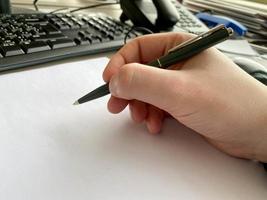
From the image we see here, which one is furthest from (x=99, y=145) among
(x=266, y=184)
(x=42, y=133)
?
(x=266, y=184)

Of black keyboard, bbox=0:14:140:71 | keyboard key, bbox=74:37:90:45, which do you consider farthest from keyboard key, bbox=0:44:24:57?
keyboard key, bbox=74:37:90:45

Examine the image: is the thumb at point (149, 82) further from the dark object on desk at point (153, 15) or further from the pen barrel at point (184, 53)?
the dark object on desk at point (153, 15)

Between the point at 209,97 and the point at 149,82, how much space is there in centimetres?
6

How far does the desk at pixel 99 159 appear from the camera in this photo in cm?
26

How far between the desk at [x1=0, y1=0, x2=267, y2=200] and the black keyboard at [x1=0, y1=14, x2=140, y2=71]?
49mm

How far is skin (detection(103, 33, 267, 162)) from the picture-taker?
311 millimetres

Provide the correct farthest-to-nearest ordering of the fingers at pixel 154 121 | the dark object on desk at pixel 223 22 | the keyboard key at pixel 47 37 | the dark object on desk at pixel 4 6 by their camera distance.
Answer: the dark object on desk at pixel 223 22
the dark object on desk at pixel 4 6
the keyboard key at pixel 47 37
the fingers at pixel 154 121

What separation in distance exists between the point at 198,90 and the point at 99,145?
0.12m

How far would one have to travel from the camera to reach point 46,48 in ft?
1.56

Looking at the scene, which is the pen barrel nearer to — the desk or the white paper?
the desk

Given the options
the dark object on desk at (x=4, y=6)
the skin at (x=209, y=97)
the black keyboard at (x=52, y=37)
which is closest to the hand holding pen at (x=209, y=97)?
the skin at (x=209, y=97)

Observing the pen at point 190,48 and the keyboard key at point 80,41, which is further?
the keyboard key at point 80,41

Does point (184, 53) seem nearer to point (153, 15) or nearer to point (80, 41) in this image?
point (80, 41)

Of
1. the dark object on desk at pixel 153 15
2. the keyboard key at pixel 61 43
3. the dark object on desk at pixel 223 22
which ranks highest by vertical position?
the keyboard key at pixel 61 43
